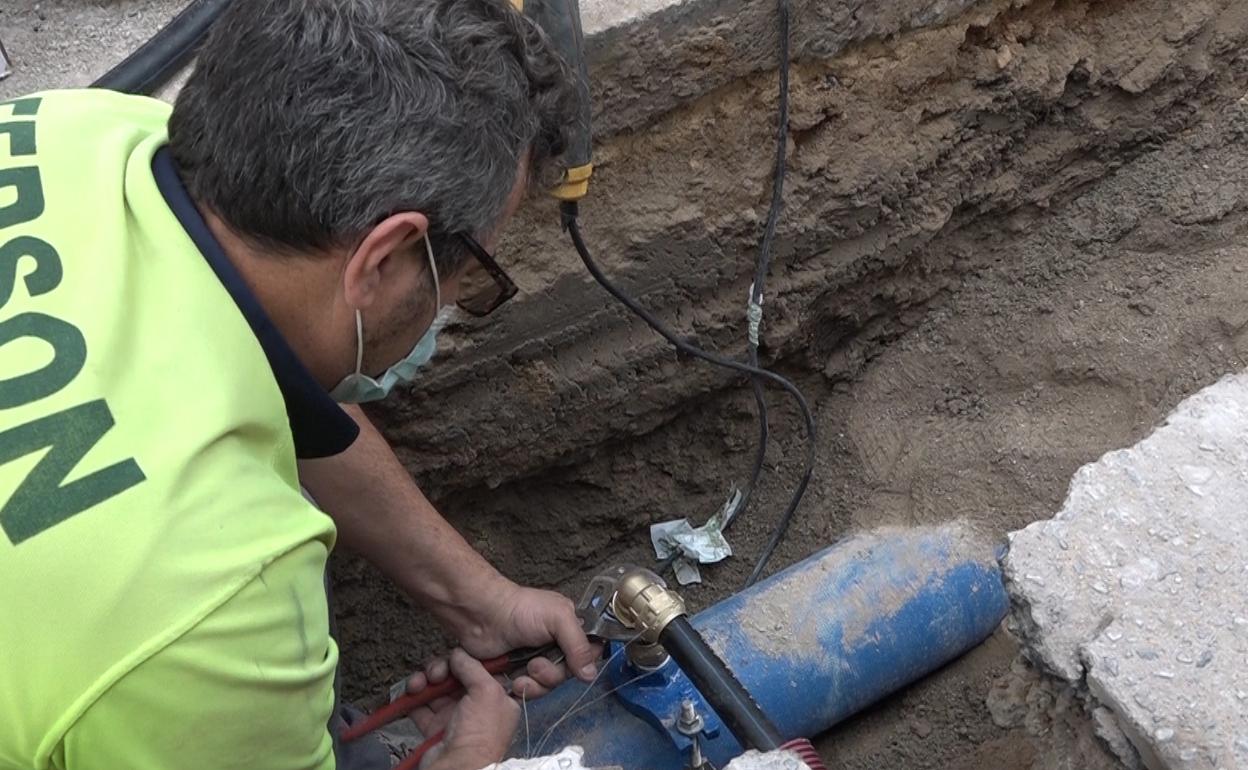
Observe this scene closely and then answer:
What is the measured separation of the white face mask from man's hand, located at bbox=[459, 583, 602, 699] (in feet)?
1.61

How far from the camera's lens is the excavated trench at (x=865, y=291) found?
2377 millimetres

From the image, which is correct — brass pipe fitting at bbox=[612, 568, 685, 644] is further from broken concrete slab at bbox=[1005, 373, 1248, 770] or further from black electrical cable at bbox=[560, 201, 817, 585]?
black electrical cable at bbox=[560, 201, 817, 585]

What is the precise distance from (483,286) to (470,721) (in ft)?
2.48

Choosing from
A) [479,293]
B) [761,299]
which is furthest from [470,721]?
[761,299]

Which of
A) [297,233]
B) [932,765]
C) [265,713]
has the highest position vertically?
[297,233]

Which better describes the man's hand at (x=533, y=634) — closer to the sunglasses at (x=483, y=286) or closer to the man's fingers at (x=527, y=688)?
the man's fingers at (x=527, y=688)

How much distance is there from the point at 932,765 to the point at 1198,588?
908mm

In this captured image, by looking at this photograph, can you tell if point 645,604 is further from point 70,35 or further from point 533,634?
point 70,35

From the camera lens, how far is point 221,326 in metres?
1.27

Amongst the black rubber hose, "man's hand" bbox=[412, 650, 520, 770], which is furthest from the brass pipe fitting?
the black rubber hose

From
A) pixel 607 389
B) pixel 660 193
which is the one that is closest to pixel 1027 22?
pixel 660 193

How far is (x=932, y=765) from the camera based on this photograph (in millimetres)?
2236

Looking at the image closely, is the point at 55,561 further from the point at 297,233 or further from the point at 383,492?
the point at 383,492

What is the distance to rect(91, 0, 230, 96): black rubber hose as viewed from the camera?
223 centimetres
